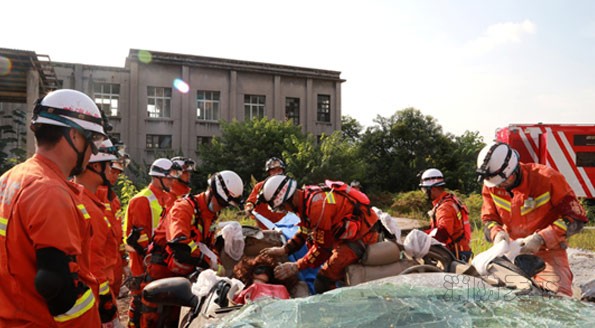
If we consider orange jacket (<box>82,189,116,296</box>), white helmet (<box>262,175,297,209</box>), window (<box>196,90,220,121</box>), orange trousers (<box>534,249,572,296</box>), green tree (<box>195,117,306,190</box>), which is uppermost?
window (<box>196,90,220,121</box>)

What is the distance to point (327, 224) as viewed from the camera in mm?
3920

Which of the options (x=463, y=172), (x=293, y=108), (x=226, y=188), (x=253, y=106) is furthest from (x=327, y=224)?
(x=293, y=108)

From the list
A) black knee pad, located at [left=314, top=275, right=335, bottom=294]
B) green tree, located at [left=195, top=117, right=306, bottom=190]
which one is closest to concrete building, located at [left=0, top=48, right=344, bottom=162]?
green tree, located at [left=195, top=117, right=306, bottom=190]

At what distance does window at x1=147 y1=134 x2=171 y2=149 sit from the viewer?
984 inches

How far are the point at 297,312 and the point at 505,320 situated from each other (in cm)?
96

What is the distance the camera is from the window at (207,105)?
85.5 ft

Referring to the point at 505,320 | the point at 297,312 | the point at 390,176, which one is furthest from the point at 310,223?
the point at 390,176

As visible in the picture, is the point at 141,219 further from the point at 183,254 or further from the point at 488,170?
the point at 488,170

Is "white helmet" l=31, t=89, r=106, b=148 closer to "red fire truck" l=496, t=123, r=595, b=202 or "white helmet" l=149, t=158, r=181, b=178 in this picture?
"white helmet" l=149, t=158, r=181, b=178

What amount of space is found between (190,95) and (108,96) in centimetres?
435

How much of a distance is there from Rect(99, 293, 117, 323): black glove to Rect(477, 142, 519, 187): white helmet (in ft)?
10.7

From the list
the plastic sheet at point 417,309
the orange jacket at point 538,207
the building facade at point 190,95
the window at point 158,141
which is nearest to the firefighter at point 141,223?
the plastic sheet at point 417,309

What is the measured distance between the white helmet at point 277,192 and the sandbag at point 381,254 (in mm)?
872

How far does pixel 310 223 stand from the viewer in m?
3.99
